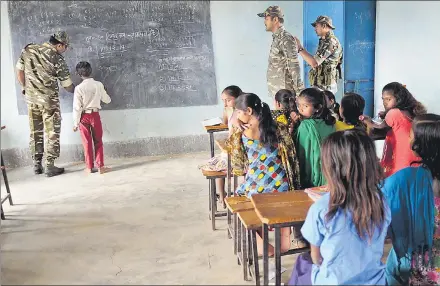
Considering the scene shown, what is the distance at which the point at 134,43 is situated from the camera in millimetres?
5648

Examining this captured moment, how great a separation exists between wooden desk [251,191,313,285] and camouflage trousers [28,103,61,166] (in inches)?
143

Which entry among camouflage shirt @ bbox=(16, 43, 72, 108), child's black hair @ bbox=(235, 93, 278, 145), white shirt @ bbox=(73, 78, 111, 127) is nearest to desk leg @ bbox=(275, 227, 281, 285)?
child's black hair @ bbox=(235, 93, 278, 145)

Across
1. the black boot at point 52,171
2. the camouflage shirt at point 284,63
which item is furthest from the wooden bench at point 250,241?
the black boot at point 52,171

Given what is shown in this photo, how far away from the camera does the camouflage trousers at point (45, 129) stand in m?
5.18

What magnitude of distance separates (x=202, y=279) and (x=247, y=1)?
406 cm

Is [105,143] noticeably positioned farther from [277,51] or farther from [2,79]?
[277,51]

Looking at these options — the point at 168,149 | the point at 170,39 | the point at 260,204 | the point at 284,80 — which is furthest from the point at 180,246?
the point at 170,39

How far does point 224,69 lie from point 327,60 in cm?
168

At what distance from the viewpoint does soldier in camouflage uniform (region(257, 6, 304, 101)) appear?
175 inches

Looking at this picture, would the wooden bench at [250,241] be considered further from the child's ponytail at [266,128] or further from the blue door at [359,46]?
the blue door at [359,46]

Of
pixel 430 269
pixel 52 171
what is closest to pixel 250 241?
pixel 430 269

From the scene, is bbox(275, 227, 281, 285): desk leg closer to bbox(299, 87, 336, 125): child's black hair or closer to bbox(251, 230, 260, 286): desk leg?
bbox(251, 230, 260, 286): desk leg

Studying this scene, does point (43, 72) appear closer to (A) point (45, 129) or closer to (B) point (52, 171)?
(A) point (45, 129)

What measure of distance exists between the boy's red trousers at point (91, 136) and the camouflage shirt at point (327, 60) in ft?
8.19
